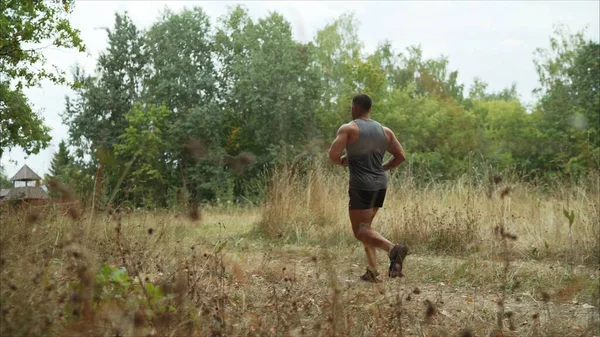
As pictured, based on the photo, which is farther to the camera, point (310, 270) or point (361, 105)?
point (310, 270)

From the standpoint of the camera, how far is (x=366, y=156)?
6.49 metres

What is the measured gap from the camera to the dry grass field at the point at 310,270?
316 cm

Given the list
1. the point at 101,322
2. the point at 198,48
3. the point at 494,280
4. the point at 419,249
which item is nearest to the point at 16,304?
the point at 101,322

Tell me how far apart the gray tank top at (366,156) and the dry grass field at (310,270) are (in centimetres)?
70

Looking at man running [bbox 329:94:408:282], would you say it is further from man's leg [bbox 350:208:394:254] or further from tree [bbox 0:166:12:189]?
tree [bbox 0:166:12:189]

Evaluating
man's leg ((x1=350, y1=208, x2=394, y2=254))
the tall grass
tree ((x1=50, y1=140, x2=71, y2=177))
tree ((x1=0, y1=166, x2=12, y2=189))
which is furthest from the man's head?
tree ((x1=0, y1=166, x2=12, y2=189))

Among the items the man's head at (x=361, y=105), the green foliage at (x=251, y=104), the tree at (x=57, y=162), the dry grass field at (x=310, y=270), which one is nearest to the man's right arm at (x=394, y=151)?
the man's head at (x=361, y=105)

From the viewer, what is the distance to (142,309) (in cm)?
307

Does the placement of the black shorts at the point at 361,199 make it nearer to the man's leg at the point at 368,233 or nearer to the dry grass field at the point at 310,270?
the man's leg at the point at 368,233

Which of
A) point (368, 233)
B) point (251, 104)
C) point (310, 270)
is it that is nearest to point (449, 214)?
point (310, 270)

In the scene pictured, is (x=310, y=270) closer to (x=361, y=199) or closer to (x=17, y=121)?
(x=361, y=199)

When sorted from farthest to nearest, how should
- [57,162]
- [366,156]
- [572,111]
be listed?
[572,111] < [57,162] < [366,156]

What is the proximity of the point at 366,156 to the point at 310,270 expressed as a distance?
5.39 ft

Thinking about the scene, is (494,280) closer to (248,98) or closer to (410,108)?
(248,98)
